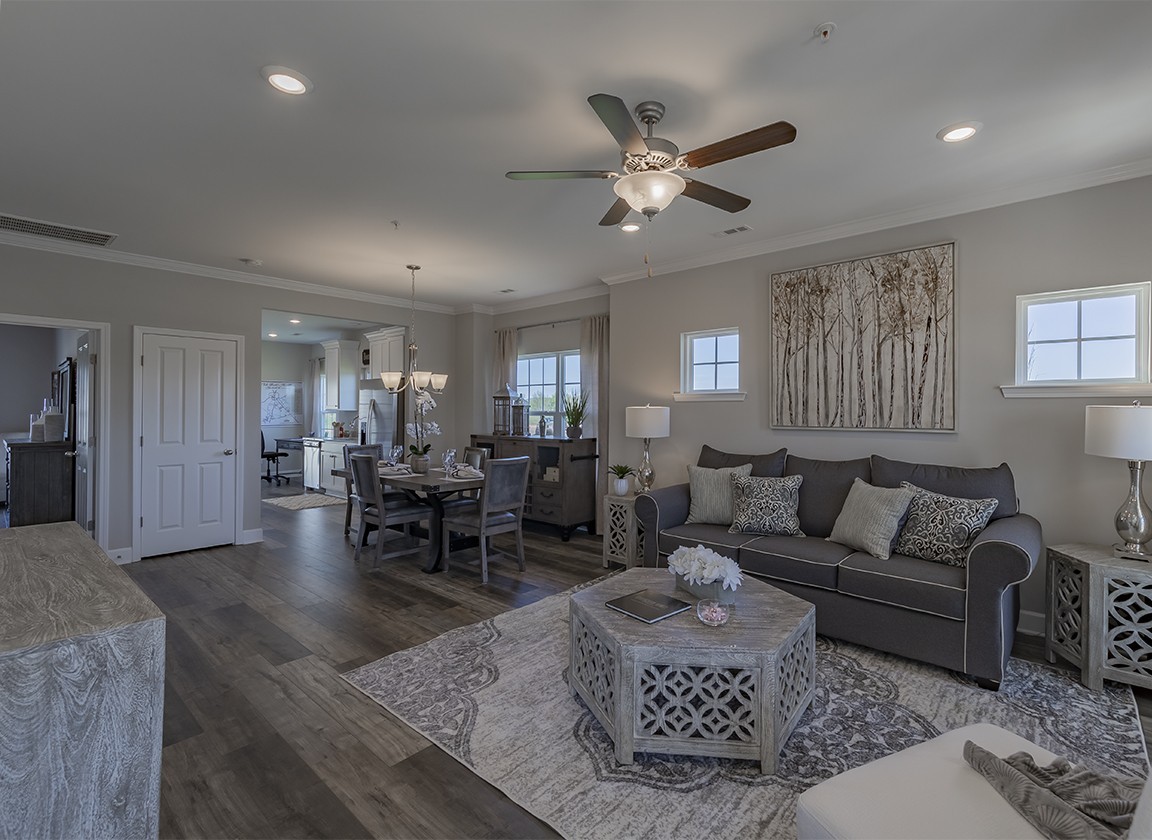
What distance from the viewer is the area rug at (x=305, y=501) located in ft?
A: 25.5

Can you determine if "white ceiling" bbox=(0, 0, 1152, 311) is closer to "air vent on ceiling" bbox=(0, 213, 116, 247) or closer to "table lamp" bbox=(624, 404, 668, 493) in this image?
"air vent on ceiling" bbox=(0, 213, 116, 247)

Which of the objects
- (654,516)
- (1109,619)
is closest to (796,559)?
(654,516)

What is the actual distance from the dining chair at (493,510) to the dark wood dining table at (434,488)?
0.11 metres

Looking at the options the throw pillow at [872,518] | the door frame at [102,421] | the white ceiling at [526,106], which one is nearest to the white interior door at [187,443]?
the door frame at [102,421]

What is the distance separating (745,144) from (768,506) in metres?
2.43

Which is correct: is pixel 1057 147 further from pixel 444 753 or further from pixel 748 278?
pixel 444 753

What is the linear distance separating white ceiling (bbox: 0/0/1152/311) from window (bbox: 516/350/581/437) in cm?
252

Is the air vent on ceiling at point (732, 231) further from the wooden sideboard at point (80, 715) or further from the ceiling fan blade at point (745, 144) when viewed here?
the wooden sideboard at point (80, 715)

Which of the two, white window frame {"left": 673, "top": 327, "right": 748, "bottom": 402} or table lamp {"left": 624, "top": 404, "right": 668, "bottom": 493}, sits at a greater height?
white window frame {"left": 673, "top": 327, "right": 748, "bottom": 402}

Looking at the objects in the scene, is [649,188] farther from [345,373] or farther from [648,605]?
[345,373]

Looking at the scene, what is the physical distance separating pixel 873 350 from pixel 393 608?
3.78 metres

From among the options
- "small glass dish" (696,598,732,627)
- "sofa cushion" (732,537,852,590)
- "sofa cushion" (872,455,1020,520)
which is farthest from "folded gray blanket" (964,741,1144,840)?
"sofa cushion" (872,455,1020,520)

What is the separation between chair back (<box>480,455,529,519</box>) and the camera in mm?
4422

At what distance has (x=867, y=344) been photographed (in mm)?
3967
